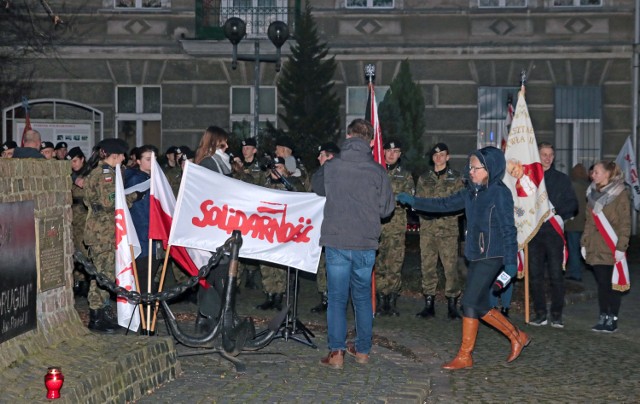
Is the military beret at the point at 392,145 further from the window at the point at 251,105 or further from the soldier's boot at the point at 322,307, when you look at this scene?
the window at the point at 251,105

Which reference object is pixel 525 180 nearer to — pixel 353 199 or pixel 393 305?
pixel 393 305

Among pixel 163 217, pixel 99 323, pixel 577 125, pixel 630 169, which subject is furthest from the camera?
pixel 577 125

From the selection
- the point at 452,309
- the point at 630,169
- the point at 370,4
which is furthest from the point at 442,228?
the point at 370,4

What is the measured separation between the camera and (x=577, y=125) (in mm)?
27344

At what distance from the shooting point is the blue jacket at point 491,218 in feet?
33.7

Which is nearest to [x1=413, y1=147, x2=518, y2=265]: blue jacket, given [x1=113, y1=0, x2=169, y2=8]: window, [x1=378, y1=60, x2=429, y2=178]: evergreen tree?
[x1=378, y1=60, x2=429, y2=178]: evergreen tree

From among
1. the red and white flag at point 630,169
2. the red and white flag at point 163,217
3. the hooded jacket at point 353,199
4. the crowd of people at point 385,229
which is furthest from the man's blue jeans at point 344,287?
the red and white flag at point 630,169

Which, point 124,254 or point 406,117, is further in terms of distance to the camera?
point 406,117

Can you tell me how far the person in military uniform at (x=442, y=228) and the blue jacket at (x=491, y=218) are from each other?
2.66 meters

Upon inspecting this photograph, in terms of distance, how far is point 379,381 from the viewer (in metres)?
9.34

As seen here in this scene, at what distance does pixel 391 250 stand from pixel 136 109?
15161 millimetres

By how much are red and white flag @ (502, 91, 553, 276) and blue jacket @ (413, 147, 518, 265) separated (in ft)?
8.00

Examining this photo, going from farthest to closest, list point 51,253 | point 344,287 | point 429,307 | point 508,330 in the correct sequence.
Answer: point 429,307 < point 508,330 < point 344,287 < point 51,253

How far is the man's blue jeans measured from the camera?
10.0 metres
